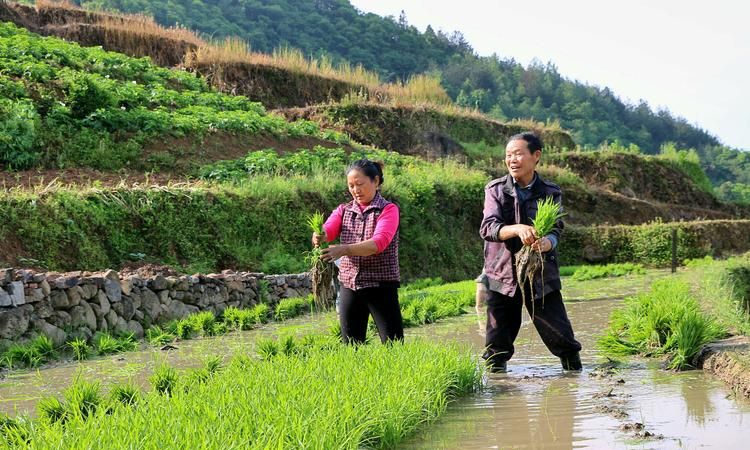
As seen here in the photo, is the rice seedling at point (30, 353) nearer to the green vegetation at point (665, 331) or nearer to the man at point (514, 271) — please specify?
the man at point (514, 271)

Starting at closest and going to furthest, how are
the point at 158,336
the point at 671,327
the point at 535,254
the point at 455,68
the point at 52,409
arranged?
the point at 52,409, the point at 535,254, the point at 671,327, the point at 158,336, the point at 455,68

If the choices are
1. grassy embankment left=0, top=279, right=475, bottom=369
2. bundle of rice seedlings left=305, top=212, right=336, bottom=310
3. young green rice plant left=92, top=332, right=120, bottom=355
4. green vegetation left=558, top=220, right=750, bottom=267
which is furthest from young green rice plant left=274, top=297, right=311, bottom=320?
green vegetation left=558, top=220, right=750, bottom=267

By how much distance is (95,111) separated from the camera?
748 inches

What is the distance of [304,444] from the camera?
372 cm

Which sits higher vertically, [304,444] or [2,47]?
[2,47]

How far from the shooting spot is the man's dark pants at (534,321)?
6.78 metres

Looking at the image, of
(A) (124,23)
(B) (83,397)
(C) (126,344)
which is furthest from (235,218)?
(A) (124,23)

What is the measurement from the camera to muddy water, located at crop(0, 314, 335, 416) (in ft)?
21.7

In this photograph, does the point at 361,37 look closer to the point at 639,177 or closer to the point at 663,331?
the point at 639,177

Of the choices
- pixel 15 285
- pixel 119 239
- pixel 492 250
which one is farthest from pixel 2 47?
pixel 492 250

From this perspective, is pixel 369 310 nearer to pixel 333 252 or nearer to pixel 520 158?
pixel 333 252

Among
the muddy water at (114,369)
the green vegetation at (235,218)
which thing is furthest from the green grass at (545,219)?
the green vegetation at (235,218)

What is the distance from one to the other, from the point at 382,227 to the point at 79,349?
14.0 ft

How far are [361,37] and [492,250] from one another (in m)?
67.3
